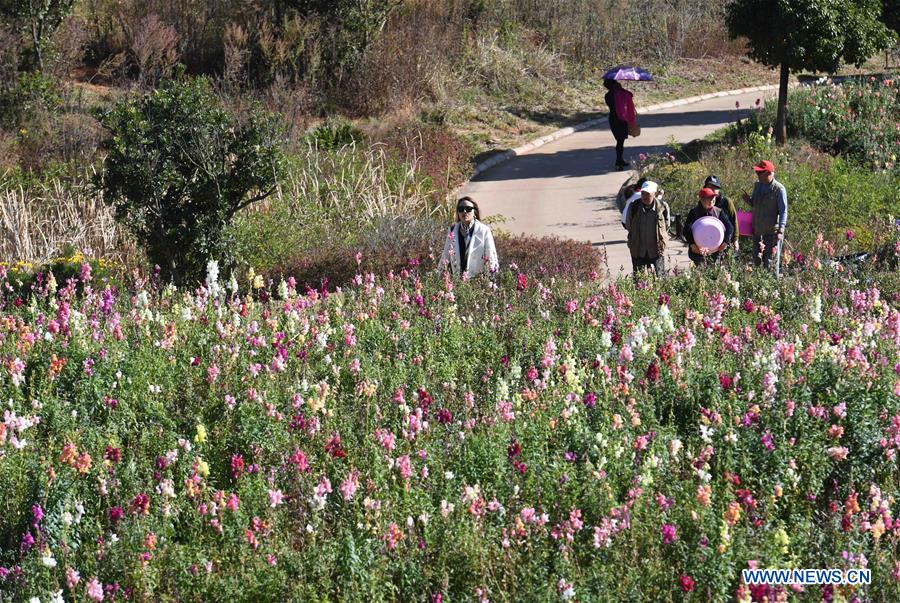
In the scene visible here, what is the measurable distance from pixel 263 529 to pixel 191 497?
65 centimetres

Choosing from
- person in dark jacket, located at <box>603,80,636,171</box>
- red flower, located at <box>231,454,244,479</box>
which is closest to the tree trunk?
person in dark jacket, located at <box>603,80,636,171</box>

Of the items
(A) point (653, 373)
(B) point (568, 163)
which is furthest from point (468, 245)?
(B) point (568, 163)

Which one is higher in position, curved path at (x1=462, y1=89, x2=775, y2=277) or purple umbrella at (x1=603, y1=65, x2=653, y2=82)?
purple umbrella at (x1=603, y1=65, x2=653, y2=82)

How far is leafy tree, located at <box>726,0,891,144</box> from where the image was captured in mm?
17984

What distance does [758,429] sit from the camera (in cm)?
625

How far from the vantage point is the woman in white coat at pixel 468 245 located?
9.65 meters

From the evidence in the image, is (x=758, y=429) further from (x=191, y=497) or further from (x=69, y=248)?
(x=69, y=248)

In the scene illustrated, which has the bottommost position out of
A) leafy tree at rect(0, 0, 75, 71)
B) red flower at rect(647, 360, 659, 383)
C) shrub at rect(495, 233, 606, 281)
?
shrub at rect(495, 233, 606, 281)

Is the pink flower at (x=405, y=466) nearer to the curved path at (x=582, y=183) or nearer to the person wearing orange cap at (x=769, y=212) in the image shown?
the person wearing orange cap at (x=769, y=212)

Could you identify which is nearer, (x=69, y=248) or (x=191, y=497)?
(x=191, y=497)

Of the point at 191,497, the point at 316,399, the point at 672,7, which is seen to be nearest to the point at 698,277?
the point at 316,399

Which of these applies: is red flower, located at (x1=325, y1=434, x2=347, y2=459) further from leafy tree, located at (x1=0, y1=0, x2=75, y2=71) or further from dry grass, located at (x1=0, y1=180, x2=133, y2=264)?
leafy tree, located at (x1=0, y1=0, x2=75, y2=71)

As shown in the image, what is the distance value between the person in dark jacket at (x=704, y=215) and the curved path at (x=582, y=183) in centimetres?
140

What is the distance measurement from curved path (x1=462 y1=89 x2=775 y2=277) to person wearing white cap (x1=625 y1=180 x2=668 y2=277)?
1.32 meters
